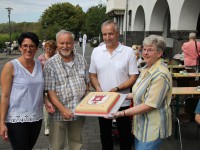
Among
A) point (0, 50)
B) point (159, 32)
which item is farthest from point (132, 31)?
point (0, 50)

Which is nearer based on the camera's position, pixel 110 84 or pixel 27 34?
pixel 27 34

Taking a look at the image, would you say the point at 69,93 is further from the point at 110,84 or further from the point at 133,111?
the point at 133,111

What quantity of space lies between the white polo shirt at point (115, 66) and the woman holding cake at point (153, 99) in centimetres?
69

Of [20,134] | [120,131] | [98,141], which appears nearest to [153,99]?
[120,131]

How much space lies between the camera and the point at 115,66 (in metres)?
3.64

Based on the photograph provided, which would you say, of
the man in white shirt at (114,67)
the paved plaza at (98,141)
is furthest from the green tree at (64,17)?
the man in white shirt at (114,67)

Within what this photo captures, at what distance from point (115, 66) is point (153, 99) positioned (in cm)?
99

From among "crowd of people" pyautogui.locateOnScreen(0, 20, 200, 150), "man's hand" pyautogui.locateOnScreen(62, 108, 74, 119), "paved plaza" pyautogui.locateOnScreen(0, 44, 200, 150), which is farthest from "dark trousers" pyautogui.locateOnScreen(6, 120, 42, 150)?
"paved plaza" pyautogui.locateOnScreen(0, 44, 200, 150)

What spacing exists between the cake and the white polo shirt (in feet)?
1.82

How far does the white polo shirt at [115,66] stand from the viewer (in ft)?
12.0

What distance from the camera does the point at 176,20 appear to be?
44.3 ft

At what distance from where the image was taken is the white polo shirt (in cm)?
365

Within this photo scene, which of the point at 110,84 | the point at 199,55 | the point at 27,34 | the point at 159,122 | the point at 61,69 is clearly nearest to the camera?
the point at 159,122

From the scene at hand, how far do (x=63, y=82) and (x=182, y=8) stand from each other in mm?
10883
